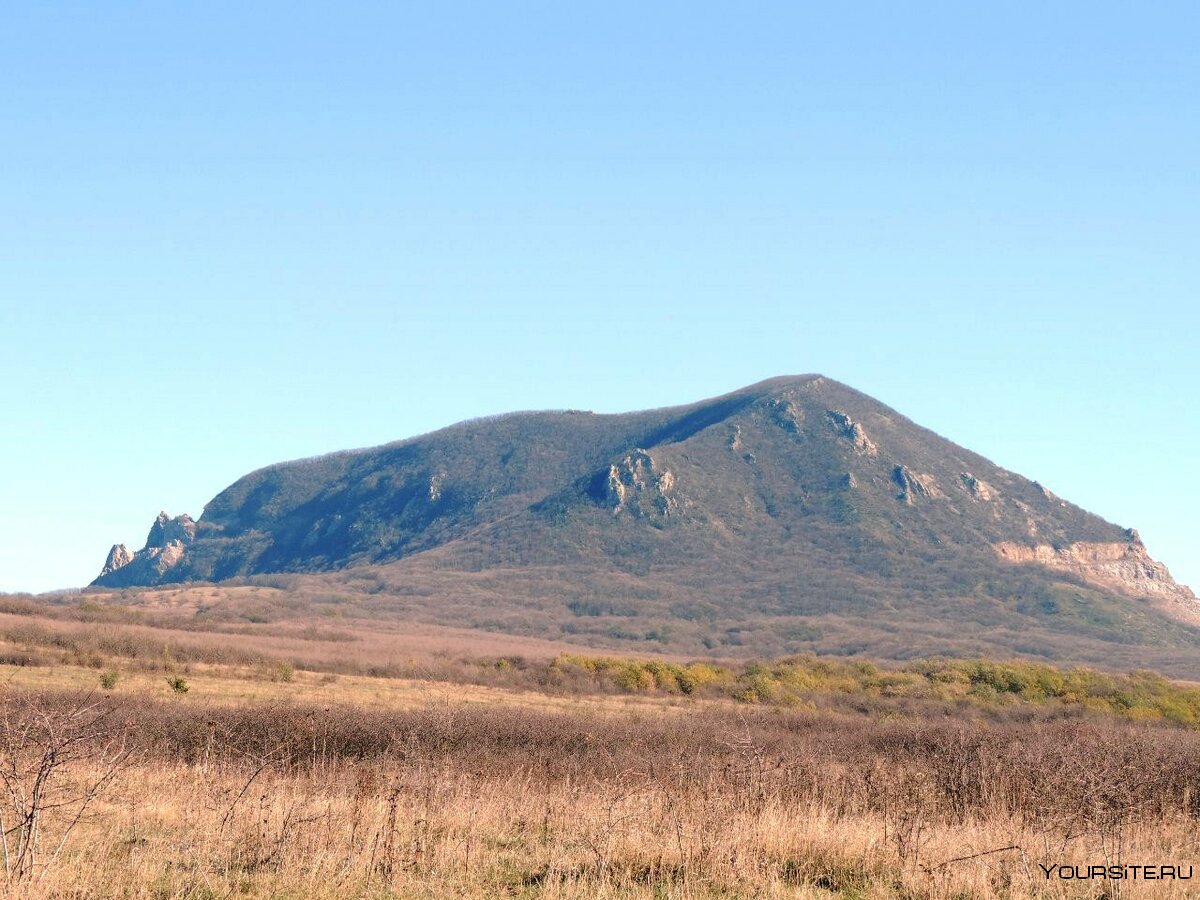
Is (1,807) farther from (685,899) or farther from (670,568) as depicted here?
(670,568)

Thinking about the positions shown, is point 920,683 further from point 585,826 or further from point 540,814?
point 585,826

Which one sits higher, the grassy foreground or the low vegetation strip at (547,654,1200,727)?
the grassy foreground

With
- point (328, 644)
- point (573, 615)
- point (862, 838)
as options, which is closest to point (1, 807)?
point (862, 838)

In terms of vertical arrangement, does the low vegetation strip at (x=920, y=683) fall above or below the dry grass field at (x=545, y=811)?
below

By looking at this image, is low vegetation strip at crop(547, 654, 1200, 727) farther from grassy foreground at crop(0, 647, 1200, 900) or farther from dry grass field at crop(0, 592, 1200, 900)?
grassy foreground at crop(0, 647, 1200, 900)

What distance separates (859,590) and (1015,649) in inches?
1447

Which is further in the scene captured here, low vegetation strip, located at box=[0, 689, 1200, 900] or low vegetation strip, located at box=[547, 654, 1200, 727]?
low vegetation strip, located at box=[547, 654, 1200, 727]

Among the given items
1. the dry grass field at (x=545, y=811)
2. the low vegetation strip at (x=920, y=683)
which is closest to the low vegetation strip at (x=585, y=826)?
the dry grass field at (x=545, y=811)

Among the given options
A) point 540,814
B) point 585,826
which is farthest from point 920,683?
point 585,826

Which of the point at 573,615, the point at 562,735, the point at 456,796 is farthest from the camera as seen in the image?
the point at 573,615

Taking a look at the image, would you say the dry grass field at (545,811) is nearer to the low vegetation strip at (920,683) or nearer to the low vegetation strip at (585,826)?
the low vegetation strip at (585,826)

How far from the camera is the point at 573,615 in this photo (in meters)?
176

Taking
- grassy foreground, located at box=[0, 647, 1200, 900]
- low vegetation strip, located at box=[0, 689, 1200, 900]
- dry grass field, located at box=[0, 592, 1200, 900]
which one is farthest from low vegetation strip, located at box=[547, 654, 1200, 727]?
low vegetation strip, located at box=[0, 689, 1200, 900]

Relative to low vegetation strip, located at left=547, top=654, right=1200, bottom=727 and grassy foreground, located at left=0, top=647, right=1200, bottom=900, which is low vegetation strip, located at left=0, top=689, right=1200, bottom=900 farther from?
low vegetation strip, located at left=547, top=654, right=1200, bottom=727
